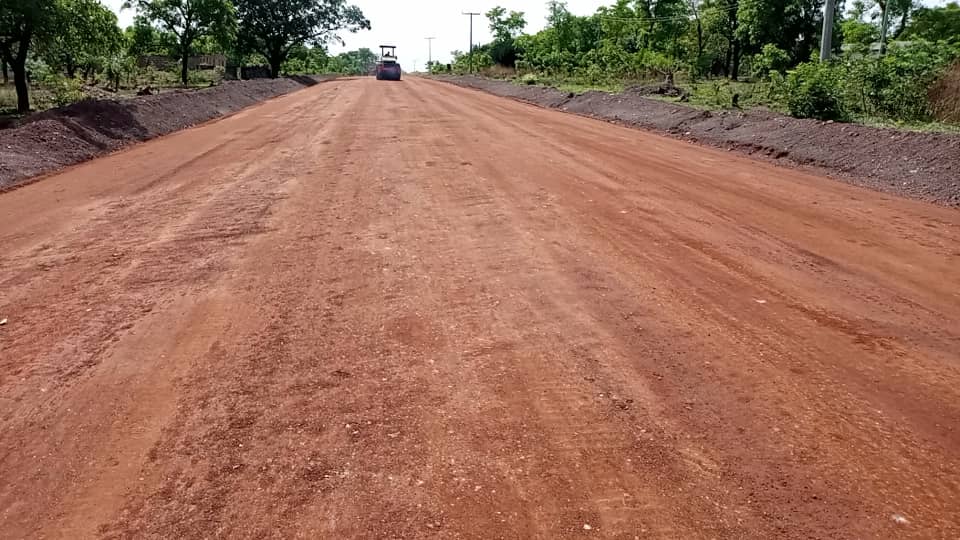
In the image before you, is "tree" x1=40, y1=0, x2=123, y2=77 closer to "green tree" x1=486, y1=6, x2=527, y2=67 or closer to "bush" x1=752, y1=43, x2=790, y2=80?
"bush" x1=752, y1=43, x2=790, y2=80

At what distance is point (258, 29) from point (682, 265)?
52330mm

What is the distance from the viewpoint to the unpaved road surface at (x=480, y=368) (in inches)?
118

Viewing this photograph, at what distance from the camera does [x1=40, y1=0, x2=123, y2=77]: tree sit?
18.3 m

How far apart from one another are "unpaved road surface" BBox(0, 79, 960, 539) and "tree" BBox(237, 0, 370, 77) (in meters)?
47.1

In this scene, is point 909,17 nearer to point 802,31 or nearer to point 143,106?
point 802,31

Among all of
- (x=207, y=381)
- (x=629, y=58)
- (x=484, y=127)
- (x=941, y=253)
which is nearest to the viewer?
(x=207, y=381)

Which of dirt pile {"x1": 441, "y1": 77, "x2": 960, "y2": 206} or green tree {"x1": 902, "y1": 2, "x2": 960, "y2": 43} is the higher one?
green tree {"x1": 902, "y1": 2, "x2": 960, "y2": 43}

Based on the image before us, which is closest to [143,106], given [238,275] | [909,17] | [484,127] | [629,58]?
[484,127]

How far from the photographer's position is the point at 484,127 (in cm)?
A: 1661

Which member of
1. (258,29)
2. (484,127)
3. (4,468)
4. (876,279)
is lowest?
(4,468)

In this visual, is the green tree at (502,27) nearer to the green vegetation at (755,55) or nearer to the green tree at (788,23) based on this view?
the green vegetation at (755,55)

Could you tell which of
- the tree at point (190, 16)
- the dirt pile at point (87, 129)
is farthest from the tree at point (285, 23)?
the dirt pile at point (87, 129)

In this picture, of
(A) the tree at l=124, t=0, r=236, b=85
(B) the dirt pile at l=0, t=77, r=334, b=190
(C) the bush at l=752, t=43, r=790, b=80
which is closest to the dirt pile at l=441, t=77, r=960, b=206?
(C) the bush at l=752, t=43, r=790, b=80

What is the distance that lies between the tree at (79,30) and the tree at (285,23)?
31573 mm
